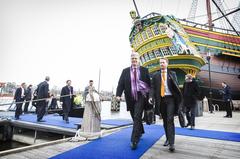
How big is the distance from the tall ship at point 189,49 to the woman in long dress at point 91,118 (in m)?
13.6

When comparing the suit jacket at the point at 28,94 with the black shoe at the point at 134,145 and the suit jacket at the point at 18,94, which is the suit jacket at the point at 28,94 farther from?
the black shoe at the point at 134,145

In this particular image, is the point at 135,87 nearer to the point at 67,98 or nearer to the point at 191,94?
the point at 191,94

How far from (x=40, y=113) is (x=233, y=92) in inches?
821

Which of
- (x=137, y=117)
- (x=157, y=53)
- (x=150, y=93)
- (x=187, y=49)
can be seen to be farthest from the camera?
(x=157, y=53)

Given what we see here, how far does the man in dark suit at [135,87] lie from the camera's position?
136 inches

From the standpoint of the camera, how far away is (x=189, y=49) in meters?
16.9

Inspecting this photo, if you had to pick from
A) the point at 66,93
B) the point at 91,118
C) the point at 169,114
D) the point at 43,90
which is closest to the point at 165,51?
the point at 66,93

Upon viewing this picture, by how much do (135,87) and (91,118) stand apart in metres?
1.49

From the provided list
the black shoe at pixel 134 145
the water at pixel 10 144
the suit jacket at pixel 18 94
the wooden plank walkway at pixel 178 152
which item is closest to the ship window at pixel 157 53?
the suit jacket at pixel 18 94

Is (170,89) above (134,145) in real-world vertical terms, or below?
above

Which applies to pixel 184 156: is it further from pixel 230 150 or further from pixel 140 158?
pixel 230 150

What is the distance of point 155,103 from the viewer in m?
3.58

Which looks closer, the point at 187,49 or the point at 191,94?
the point at 191,94

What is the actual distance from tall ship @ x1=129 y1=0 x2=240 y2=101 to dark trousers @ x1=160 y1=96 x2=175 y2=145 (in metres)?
13.9
